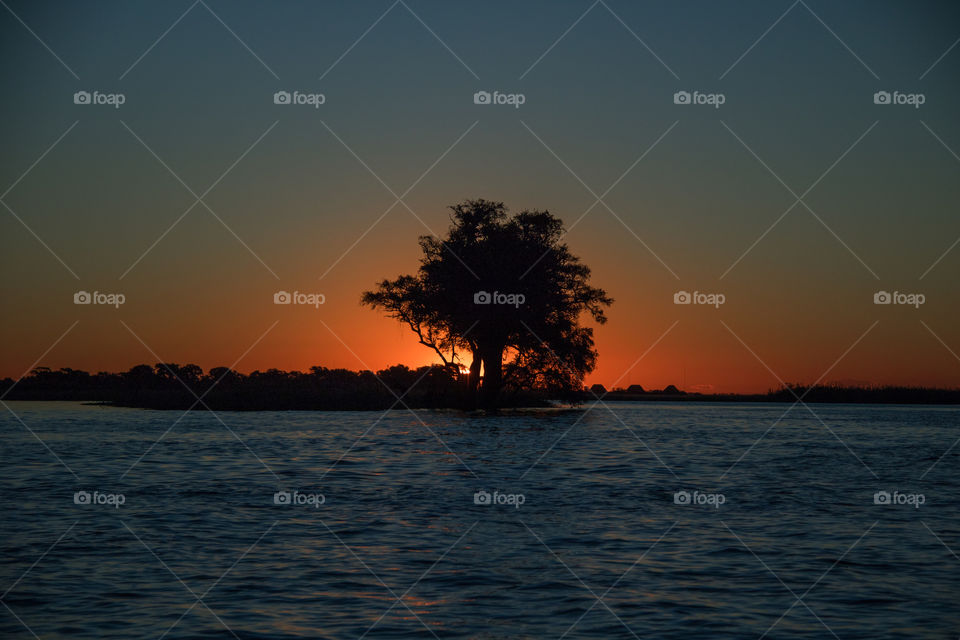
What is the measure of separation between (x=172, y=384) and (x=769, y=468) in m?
80.0

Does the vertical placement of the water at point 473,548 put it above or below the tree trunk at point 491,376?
below

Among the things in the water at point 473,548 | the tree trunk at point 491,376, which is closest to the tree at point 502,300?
the tree trunk at point 491,376

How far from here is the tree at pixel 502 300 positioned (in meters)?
65.9

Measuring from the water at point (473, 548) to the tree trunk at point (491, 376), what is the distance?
121 ft

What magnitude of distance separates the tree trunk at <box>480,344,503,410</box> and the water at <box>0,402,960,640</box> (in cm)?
3694

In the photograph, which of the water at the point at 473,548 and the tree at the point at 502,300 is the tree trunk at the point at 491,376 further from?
the water at the point at 473,548

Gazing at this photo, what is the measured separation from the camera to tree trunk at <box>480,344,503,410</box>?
68.4 metres

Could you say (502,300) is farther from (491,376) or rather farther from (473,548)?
(473,548)

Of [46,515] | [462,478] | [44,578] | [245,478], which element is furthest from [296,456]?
[44,578]

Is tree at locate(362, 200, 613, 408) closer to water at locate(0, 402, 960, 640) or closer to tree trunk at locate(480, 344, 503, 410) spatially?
tree trunk at locate(480, 344, 503, 410)

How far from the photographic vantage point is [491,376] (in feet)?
228

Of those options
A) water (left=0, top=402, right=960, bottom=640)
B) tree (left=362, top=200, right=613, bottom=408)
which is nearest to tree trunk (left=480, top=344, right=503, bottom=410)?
tree (left=362, top=200, right=613, bottom=408)

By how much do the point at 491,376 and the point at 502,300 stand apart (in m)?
7.47

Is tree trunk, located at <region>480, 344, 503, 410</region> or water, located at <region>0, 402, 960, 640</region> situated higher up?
tree trunk, located at <region>480, 344, 503, 410</region>
